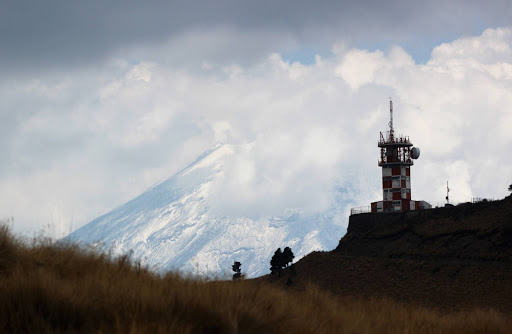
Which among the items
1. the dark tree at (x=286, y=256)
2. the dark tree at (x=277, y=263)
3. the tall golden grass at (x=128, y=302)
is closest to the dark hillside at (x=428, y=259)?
the dark tree at (x=286, y=256)

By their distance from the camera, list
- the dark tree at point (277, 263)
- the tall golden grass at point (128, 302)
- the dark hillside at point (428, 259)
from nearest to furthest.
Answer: the tall golden grass at point (128, 302), the dark hillside at point (428, 259), the dark tree at point (277, 263)

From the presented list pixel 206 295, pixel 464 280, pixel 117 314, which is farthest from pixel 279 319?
pixel 464 280

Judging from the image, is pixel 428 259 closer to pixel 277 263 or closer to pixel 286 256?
pixel 286 256

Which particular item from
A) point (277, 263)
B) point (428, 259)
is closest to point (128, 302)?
point (428, 259)

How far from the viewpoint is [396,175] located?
90.7m

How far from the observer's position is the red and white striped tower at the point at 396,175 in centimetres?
8906

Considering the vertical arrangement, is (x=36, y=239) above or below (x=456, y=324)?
above

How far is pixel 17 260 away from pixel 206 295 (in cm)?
388

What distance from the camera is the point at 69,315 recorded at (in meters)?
10.4

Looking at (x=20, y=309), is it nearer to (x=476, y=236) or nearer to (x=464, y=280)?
(x=464, y=280)

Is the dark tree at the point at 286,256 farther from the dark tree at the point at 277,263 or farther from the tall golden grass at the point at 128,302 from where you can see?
the tall golden grass at the point at 128,302

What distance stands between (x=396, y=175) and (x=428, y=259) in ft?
65.7

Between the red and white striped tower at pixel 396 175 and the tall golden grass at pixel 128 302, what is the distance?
246 ft

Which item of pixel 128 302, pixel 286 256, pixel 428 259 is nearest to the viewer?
pixel 128 302
